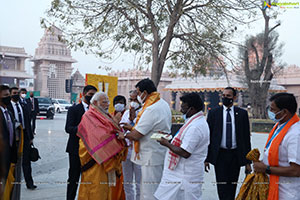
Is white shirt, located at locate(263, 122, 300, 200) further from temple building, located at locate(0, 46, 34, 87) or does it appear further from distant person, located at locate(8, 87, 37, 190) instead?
temple building, located at locate(0, 46, 34, 87)

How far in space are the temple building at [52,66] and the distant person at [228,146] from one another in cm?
6026

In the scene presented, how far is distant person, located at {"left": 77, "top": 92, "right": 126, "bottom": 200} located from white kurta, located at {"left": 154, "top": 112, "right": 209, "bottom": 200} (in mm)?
875

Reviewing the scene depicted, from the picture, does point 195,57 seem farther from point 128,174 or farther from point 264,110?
point 264,110

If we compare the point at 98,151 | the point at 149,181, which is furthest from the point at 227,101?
the point at 98,151

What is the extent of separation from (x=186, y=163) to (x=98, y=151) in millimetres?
1138

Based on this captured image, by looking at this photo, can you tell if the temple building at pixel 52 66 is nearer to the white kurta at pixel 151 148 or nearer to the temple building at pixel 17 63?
the temple building at pixel 17 63

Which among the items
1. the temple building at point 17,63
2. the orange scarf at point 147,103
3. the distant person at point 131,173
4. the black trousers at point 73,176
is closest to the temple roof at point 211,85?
the distant person at point 131,173

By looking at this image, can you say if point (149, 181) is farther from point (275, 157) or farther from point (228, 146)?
point (275, 157)

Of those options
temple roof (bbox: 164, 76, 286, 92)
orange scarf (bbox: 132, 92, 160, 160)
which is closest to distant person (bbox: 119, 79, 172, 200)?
orange scarf (bbox: 132, 92, 160, 160)

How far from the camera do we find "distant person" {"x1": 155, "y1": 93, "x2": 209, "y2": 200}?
3391mm

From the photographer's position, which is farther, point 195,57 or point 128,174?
point 195,57

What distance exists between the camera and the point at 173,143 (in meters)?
3.53

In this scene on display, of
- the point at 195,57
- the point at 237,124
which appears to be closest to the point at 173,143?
the point at 237,124

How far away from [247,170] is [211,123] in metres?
0.71
